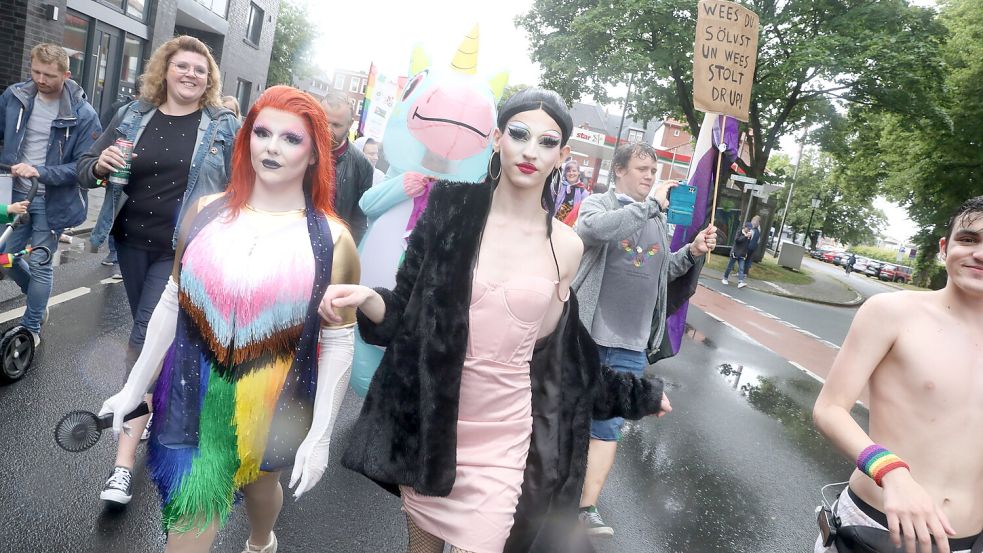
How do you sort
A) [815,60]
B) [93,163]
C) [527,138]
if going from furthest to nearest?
[815,60] < [93,163] < [527,138]

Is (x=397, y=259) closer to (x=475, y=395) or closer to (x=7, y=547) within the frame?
(x=475, y=395)

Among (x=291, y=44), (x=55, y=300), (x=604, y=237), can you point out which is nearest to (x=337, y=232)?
(x=604, y=237)

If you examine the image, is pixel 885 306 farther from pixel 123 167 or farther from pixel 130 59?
pixel 130 59

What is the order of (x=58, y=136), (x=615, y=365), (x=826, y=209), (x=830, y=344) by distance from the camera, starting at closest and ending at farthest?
(x=615, y=365) → (x=58, y=136) → (x=830, y=344) → (x=826, y=209)

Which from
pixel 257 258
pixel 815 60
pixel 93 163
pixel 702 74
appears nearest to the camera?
pixel 257 258

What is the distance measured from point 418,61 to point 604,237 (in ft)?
4.58

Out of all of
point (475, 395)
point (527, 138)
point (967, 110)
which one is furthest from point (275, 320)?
point (967, 110)

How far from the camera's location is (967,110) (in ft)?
76.2

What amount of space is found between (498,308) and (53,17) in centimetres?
1240

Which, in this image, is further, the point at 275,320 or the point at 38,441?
the point at 38,441

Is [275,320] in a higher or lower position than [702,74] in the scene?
lower

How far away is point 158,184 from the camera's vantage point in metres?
3.46

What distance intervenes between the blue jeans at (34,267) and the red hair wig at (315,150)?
3086 mm

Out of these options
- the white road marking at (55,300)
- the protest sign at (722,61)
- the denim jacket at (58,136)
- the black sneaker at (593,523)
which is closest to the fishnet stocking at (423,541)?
the black sneaker at (593,523)
